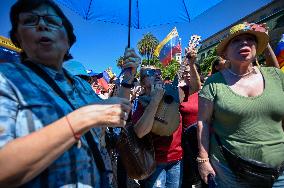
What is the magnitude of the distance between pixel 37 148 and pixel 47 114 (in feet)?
0.78

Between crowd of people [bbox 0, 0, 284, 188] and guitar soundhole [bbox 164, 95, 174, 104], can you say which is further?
guitar soundhole [bbox 164, 95, 174, 104]

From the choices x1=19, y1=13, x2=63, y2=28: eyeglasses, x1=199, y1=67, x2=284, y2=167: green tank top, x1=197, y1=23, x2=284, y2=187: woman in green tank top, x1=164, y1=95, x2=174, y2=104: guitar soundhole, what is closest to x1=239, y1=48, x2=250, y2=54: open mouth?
x1=197, y1=23, x2=284, y2=187: woman in green tank top

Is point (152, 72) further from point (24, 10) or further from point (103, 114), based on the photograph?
point (103, 114)

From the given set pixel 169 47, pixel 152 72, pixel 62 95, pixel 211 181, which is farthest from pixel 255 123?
pixel 169 47

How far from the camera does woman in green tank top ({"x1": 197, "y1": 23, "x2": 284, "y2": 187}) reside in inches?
105

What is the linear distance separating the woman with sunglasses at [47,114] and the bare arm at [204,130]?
1422mm

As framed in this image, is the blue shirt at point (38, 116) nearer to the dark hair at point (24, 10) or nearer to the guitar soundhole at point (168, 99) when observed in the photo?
the dark hair at point (24, 10)

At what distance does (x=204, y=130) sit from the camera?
297cm

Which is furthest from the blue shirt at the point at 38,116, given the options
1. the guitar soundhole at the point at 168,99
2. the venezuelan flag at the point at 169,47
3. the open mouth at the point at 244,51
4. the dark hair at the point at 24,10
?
the venezuelan flag at the point at 169,47

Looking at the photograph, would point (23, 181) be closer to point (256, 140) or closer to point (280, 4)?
point (256, 140)

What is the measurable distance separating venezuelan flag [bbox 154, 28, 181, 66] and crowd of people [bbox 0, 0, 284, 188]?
5.25ft

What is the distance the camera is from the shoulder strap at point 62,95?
145cm

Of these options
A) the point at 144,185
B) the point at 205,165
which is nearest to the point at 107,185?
the point at 205,165

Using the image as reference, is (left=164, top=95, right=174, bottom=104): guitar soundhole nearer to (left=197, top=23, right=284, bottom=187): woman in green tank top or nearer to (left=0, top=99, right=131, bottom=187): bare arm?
(left=197, top=23, right=284, bottom=187): woman in green tank top
